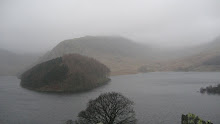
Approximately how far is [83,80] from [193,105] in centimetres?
6891

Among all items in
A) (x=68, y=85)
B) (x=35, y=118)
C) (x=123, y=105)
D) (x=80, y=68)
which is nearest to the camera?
(x=123, y=105)

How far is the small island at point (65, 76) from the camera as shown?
118 m

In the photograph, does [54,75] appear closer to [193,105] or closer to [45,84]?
[45,84]

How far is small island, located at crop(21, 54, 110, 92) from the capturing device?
117500mm

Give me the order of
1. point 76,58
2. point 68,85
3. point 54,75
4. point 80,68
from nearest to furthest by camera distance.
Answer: point 68,85 < point 54,75 < point 80,68 < point 76,58

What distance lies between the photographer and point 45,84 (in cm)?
12294

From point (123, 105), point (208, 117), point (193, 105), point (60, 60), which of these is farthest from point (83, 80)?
point (123, 105)

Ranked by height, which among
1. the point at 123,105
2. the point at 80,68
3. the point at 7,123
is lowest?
the point at 7,123

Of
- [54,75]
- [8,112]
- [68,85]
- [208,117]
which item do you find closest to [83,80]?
[68,85]

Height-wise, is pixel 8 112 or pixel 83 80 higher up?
pixel 83 80

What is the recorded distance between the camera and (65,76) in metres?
126

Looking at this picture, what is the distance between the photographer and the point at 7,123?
54.3 meters

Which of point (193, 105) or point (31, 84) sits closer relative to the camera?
point (193, 105)

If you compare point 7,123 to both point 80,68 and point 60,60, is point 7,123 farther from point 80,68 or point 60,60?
point 60,60
